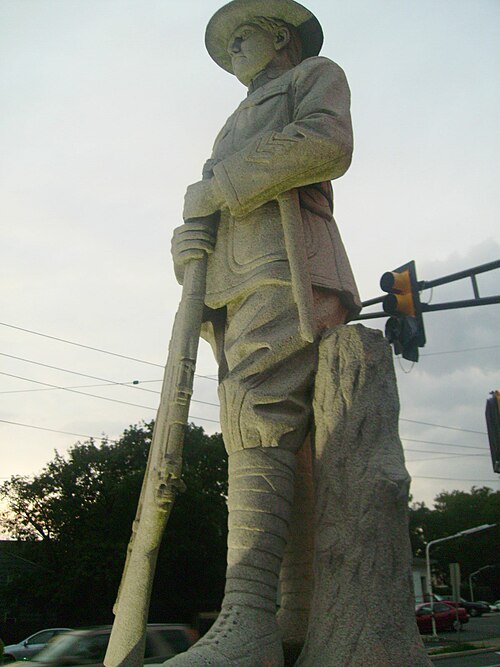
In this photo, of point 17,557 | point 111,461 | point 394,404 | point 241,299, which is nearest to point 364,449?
point 394,404

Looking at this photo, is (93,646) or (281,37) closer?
(281,37)

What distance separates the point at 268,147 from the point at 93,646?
6.29 meters

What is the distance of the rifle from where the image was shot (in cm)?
318

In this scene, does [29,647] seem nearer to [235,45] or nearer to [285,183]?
[235,45]

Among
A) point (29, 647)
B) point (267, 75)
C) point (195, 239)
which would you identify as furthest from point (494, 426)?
point (29, 647)

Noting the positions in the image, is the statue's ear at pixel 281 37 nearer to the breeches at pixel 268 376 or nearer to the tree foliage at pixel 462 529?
the breeches at pixel 268 376

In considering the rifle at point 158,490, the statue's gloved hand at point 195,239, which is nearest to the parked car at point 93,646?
the rifle at point 158,490

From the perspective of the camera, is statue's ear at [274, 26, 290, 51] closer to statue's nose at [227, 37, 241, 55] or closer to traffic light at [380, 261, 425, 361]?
statue's nose at [227, 37, 241, 55]

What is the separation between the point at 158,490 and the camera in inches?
132

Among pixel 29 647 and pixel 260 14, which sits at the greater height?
pixel 260 14

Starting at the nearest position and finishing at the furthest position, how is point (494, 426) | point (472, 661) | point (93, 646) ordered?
point (93, 646) < point (494, 426) < point (472, 661)

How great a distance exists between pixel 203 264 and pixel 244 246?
0.92 ft

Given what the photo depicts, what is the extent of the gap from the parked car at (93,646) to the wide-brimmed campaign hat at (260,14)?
5995mm

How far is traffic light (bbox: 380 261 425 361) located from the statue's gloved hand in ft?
14.0
